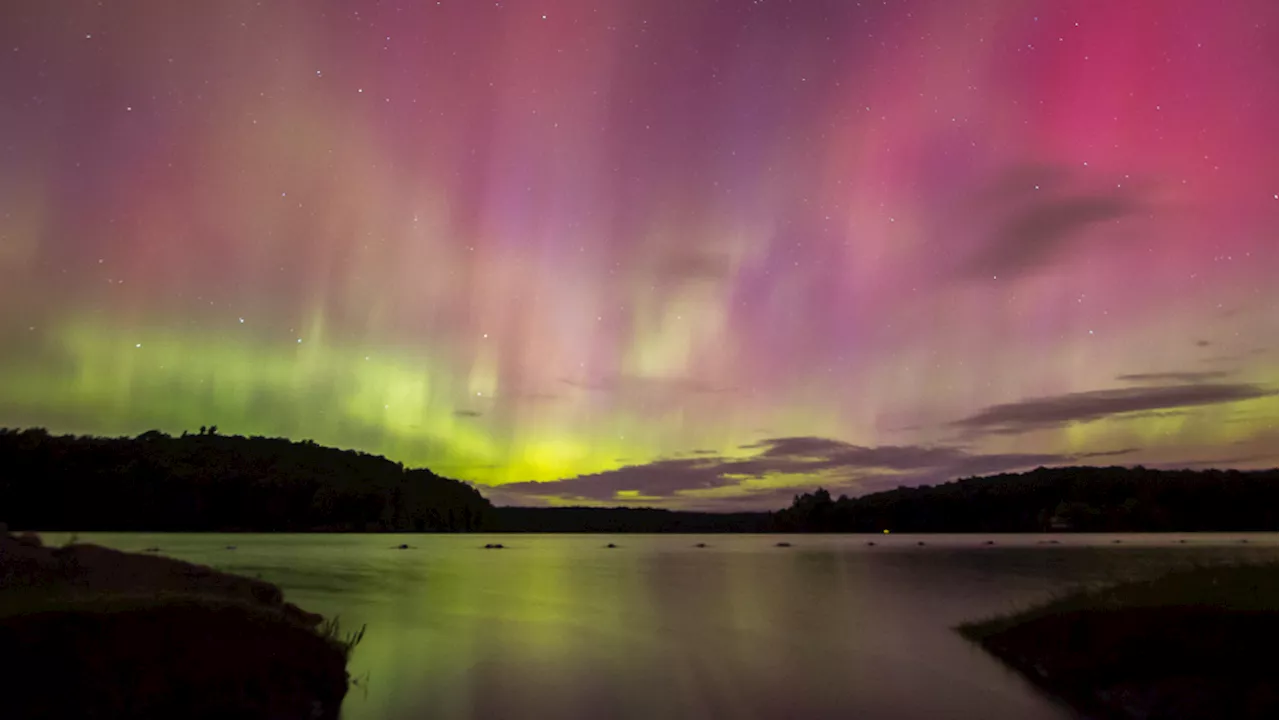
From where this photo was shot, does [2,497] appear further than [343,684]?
Yes

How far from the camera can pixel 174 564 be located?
121ft

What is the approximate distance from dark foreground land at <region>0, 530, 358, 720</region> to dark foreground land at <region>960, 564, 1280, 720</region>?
21303 mm

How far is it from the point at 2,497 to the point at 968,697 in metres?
214

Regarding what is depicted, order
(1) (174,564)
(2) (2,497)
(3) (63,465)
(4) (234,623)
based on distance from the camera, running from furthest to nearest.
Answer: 1. (3) (63,465)
2. (2) (2,497)
3. (1) (174,564)
4. (4) (234,623)

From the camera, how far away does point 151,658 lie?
58.8ft

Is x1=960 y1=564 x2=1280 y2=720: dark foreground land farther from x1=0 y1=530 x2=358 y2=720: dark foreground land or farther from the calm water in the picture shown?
x1=0 y1=530 x2=358 y2=720: dark foreground land

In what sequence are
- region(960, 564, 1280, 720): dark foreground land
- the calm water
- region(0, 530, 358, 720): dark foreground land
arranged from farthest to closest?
the calm water → region(960, 564, 1280, 720): dark foreground land → region(0, 530, 358, 720): dark foreground land

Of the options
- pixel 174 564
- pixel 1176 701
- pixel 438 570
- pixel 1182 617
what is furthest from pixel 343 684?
pixel 438 570

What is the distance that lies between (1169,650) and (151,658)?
25.8 metres

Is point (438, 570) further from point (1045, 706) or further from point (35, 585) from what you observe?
point (1045, 706)

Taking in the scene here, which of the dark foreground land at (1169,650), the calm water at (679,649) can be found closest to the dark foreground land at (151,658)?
the calm water at (679,649)

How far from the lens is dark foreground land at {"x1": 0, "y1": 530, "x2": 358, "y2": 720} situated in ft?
54.0

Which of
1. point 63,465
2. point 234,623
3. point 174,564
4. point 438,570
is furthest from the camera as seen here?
point 63,465

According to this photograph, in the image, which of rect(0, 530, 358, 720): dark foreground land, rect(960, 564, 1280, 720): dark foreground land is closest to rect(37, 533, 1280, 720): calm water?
rect(960, 564, 1280, 720): dark foreground land
